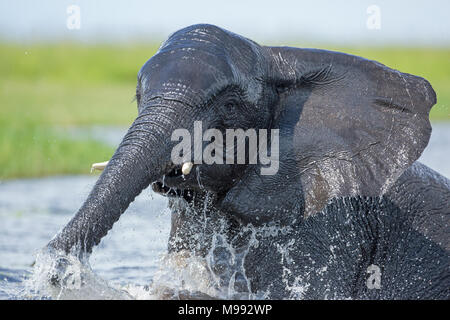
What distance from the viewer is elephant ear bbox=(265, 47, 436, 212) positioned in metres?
4.37

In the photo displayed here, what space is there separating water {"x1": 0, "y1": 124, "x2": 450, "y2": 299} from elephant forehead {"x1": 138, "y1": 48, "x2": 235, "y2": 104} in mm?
503

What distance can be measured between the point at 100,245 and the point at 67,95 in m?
16.1

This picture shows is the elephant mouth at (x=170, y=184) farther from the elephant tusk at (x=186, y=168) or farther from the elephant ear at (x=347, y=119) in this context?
the elephant ear at (x=347, y=119)

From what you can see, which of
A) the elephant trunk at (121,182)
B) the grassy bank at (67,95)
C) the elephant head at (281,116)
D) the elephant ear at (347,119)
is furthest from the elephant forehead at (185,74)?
the grassy bank at (67,95)

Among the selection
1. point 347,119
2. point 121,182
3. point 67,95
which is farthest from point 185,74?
point 67,95

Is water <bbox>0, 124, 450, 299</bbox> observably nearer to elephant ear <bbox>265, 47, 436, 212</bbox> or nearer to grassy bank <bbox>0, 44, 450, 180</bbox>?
grassy bank <bbox>0, 44, 450, 180</bbox>

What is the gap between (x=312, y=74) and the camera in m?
4.50

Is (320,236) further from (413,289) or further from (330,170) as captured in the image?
(413,289)

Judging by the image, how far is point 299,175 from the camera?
172 inches

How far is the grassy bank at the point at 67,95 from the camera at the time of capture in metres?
12.0

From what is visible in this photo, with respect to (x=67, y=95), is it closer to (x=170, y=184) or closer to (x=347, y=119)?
(x=347, y=119)

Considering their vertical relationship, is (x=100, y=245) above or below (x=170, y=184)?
below

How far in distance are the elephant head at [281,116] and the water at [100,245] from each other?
1.18ft

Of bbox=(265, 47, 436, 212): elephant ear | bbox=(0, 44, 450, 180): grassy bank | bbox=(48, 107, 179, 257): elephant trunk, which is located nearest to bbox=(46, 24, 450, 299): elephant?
bbox=(265, 47, 436, 212): elephant ear
